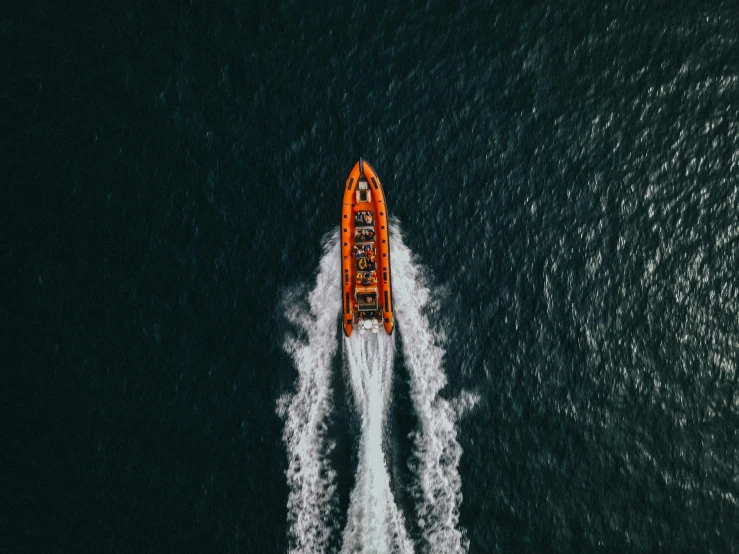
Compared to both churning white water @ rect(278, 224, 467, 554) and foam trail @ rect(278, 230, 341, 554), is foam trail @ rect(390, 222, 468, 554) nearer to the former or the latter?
churning white water @ rect(278, 224, 467, 554)

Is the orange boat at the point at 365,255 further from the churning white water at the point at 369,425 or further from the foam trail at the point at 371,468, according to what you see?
the foam trail at the point at 371,468

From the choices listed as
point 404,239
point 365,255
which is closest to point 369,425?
point 365,255

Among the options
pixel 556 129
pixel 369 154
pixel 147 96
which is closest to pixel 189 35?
pixel 147 96

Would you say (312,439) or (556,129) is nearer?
(312,439)

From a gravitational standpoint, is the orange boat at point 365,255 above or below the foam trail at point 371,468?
above

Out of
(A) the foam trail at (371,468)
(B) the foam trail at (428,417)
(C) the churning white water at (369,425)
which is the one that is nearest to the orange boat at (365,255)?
(C) the churning white water at (369,425)

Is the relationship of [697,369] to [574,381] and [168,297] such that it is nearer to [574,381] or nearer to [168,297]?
[574,381]

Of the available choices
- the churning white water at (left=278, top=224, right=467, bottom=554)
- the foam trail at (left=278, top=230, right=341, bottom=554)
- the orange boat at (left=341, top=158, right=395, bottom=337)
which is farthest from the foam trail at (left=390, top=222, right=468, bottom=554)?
the foam trail at (left=278, top=230, right=341, bottom=554)
